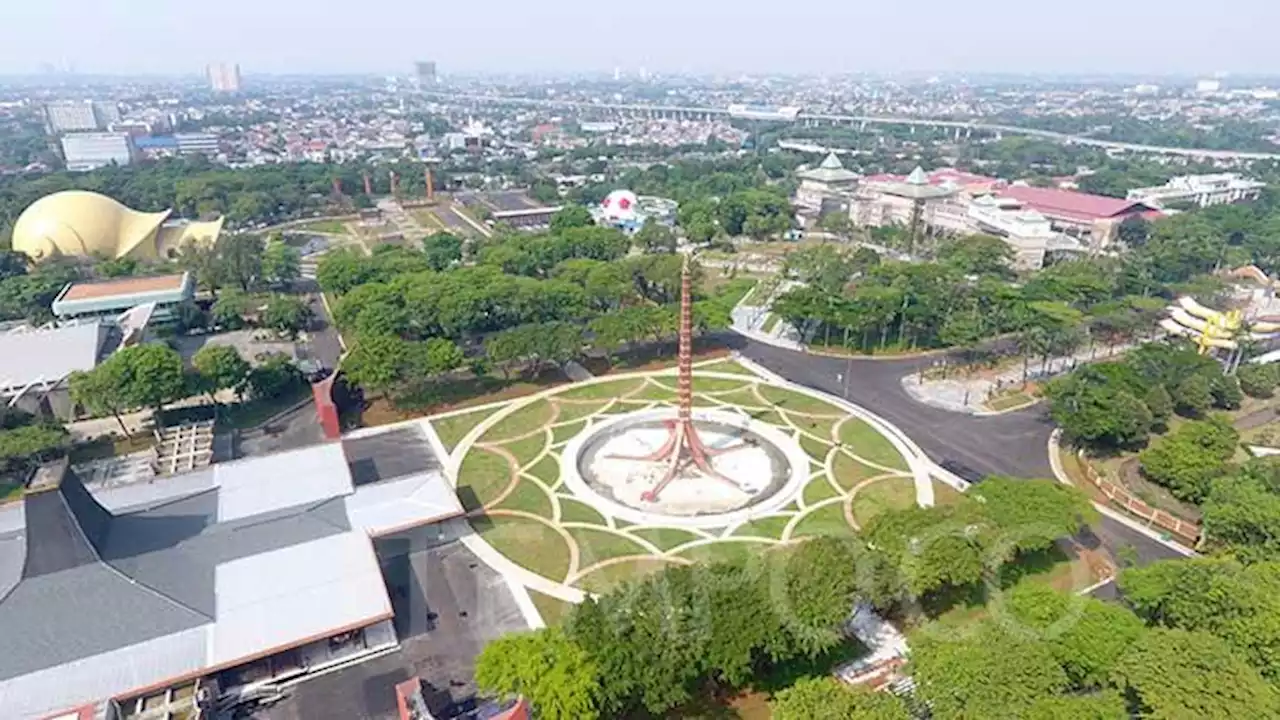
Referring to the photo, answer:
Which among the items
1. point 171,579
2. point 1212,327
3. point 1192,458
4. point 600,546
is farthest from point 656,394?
point 1212,327

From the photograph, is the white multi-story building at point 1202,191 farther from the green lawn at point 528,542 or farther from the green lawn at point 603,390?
the green lawn at point 528,542

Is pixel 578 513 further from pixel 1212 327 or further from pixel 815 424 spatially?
pixel 1212 327

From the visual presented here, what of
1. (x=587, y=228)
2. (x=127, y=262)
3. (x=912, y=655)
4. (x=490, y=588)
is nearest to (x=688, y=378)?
(x=490, y=588)

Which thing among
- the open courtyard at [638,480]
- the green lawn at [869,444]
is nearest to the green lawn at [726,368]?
the open courtyard at [638,480]

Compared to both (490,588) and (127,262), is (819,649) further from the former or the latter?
(127,262)

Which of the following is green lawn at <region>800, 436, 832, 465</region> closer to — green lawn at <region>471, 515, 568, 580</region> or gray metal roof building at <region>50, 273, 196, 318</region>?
green lawn at <region>471, 515, 568, 580</region>

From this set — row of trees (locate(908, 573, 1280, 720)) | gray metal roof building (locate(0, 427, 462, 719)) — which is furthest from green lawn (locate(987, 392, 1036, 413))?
gray metal roof building (locate(0, 427, 462, 719))
